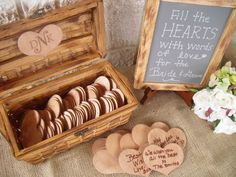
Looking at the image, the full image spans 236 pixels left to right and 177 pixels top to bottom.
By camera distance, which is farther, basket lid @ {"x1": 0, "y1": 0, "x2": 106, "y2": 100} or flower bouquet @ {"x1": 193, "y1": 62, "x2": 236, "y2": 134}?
flower bouquet @ {"x1": 193, "y1": 62, "x2": 236, "y2": 134}

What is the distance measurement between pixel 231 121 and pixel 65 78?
0.62 m

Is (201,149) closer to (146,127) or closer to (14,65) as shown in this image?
(146,127)

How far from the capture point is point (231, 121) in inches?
40.3

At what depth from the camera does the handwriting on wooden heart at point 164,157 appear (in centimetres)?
98

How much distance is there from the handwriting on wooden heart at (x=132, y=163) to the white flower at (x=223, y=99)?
0.33 metres

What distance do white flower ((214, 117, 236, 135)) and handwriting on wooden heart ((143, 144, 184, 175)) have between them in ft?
0.60

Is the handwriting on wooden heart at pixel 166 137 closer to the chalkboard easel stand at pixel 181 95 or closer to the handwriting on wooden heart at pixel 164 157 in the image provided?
the handwriting on wooden heart at pixel 164 157

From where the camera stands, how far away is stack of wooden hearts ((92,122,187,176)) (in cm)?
98

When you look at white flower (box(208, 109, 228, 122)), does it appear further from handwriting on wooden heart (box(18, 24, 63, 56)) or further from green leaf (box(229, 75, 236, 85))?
handwriting on wooden heart (box(18, 24, 63, 56))

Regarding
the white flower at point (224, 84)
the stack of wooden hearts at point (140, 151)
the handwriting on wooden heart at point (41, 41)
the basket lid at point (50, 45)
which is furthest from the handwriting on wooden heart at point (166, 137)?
the handwriting on wooden heart at point (41, 41)

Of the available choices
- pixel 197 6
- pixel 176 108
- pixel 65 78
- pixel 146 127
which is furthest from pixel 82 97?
pixel 197 6

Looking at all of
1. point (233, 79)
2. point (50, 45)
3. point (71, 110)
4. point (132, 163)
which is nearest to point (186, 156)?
point (132, 163)

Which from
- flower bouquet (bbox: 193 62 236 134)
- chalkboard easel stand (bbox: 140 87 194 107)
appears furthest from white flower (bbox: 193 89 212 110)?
chalkboard easel stand (bbox: 140 87 194 107)

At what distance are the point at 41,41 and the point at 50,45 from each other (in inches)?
1.4
